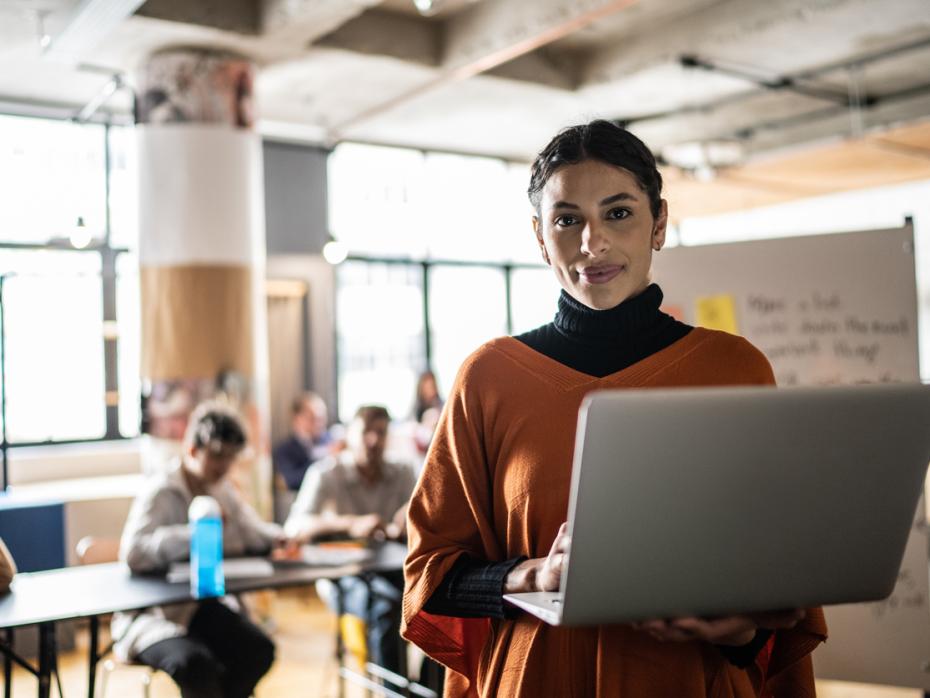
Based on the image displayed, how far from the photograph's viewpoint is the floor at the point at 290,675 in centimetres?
448

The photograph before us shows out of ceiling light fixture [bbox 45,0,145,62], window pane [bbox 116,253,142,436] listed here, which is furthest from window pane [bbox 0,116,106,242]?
ceiling light fixture [bbox 45,0,145,62]

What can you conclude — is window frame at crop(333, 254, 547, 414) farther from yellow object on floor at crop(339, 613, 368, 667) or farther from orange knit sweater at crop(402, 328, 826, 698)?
orange knit sweater at crop(402, 328, 826, 698)

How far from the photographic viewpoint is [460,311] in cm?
1000

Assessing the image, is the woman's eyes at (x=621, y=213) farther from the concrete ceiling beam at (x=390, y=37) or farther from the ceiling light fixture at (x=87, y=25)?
the concrete ceiling beam at (x=390, y=37)

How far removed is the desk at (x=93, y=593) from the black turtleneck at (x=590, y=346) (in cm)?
203

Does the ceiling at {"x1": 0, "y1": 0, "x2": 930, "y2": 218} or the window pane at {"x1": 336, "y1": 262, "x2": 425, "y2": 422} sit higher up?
the ceiling at {"x1": 0, "y1": 0, "x2": 930, "y2": 218}

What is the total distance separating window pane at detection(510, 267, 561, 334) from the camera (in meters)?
10.4

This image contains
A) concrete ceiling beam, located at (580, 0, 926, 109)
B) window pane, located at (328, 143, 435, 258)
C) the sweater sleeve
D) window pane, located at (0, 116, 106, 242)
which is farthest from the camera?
window pane, located at (328, 143, 435, 258)

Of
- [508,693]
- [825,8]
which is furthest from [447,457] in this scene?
[825,8]

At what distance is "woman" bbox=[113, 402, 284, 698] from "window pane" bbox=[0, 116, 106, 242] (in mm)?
4090

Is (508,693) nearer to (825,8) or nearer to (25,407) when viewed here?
(825,8)

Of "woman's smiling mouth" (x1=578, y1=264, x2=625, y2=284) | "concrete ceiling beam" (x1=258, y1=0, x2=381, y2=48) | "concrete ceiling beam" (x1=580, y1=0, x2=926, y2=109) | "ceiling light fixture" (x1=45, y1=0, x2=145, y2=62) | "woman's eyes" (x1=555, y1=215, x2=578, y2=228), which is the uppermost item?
"concrete ceiling beam" (x1=580, y1=0, x2=926, y2=109)

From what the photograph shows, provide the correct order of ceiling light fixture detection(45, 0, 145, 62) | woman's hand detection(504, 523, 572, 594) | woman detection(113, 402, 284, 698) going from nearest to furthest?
woman's hand detection(504, 523, 572, 594), woman detection(113, 402, 284, 698), ceiling light fixture detection(45, 0, 145, 62)

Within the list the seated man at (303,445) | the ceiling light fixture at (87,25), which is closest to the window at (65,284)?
the seated man at (303,445)
